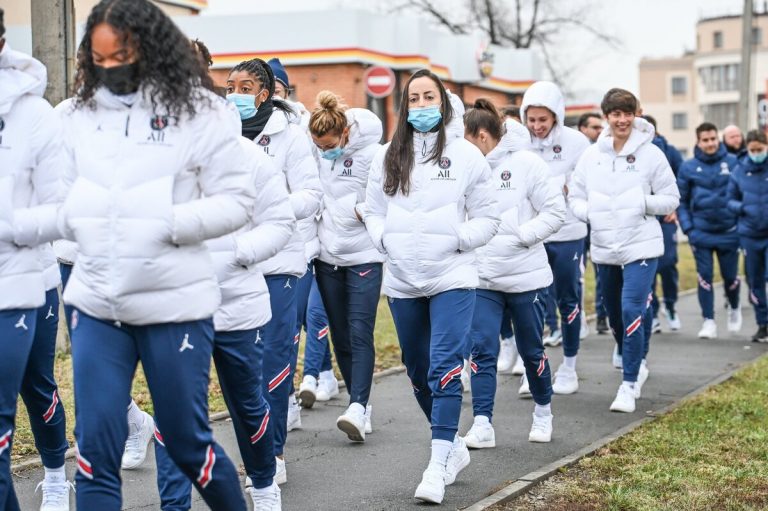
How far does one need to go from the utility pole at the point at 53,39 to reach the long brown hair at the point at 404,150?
16.1ft

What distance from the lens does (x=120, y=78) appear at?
4.29 metres

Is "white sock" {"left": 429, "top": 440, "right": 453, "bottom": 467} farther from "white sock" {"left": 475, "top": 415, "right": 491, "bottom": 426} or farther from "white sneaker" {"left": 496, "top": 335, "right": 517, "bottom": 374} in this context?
"white sneaker" {"left": 496, "top": 335, "right": 517, "bottom": 374}

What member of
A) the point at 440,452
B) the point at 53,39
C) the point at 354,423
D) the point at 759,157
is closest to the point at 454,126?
the point at 440,452

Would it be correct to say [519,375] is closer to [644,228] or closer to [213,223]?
[644,228]

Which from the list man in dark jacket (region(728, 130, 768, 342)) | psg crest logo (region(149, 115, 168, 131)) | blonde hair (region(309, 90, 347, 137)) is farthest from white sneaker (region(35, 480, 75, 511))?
man in dark jacket (region(728, 130, 768, 342))

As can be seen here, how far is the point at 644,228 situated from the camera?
9383 mm

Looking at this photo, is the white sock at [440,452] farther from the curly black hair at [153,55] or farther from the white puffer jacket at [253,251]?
the curly black hair at [153,55]

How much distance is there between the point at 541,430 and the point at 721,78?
11143 cm

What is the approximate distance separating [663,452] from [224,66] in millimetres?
22653

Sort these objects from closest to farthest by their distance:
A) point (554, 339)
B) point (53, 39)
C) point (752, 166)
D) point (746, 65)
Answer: point (53, 39) → point (554, 339) → point (752, 166) → point (746, 65)

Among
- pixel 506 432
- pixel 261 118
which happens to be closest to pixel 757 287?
pixel 506 432

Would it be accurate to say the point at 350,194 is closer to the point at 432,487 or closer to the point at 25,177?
the point at 432,487

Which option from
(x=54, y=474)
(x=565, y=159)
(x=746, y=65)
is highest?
(x=746, y=65)

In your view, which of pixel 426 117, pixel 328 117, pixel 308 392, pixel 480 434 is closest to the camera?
pixel 426 117
